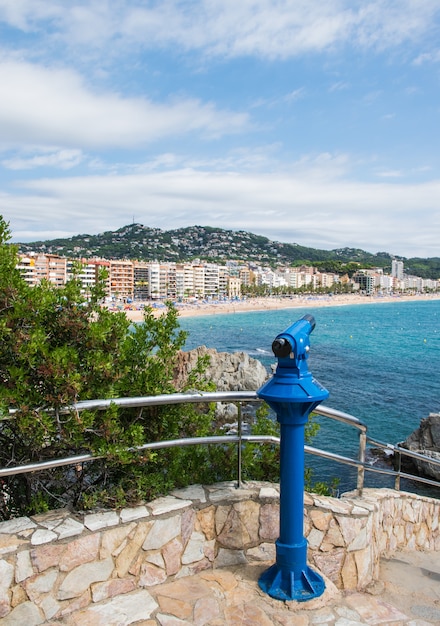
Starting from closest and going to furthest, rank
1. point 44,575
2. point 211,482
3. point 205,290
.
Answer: point 44,575 → point 211,482 → point 205,290

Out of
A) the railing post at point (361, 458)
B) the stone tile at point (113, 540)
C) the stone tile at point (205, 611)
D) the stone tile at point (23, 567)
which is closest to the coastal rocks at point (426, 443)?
the railing post at point (361, 458)

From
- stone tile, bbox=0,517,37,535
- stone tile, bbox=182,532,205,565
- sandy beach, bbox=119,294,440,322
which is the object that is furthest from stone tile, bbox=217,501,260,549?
sandy beach, bbox=119,294,440,322

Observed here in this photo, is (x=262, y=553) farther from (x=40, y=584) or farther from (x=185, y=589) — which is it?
(x=40, y=584)

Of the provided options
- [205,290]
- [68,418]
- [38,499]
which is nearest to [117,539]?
[38,499]

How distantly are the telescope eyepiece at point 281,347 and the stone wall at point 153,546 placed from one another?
1017 millimetres

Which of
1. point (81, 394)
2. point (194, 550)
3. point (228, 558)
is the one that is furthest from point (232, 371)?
point (81, 394)

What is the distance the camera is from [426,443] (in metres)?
→ 15.9

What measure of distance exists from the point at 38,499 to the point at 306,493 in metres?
1.74

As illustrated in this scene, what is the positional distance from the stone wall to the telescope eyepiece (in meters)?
1.02

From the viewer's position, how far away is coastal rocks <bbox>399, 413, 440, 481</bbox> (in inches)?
589

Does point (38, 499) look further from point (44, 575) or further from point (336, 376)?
point (336, 376)

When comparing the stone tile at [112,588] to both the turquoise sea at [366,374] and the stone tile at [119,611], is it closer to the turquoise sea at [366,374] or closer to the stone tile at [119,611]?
the stone tile at [119,611]

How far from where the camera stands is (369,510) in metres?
3.35

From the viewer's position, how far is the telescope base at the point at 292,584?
9.01 feet
